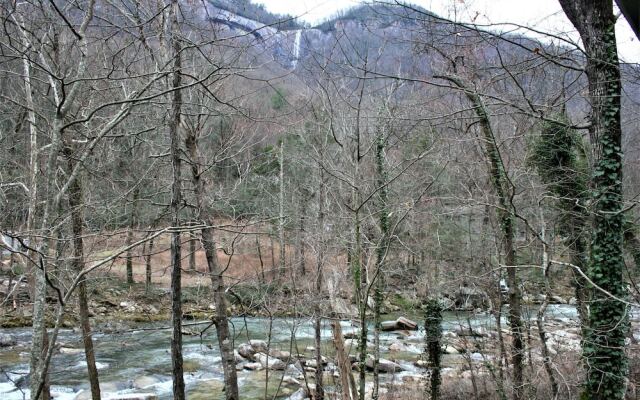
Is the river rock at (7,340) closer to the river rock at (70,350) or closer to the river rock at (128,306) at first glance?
the river rock at (70,350)

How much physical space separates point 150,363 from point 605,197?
481 inches

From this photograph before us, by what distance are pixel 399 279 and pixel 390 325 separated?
2.21 meters

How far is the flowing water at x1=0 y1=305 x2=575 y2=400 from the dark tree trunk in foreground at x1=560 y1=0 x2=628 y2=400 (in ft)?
11.2

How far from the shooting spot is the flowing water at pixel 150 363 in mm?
11641

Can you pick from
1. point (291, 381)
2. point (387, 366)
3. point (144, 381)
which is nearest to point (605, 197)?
point (387, 366)

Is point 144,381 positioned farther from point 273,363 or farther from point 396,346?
point 396,346

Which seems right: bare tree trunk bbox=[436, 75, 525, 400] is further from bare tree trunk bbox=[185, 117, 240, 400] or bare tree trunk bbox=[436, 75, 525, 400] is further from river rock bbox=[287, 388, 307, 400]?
bare tree trunk bbox=[185, 117, 240, 400]

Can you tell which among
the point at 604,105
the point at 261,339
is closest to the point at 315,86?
the point at 604,105

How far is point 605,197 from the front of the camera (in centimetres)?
620

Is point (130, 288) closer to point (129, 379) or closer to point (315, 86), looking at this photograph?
point (129, 379)

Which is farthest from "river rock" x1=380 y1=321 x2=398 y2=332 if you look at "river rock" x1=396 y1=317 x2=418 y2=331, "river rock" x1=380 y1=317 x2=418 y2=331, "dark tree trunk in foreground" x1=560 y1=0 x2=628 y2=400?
"dark tree trunk in foreground" x1=560 y1=0 x2=628 y2=400

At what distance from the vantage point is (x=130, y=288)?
75.9 feet

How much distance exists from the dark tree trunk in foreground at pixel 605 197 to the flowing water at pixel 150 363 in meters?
3.42

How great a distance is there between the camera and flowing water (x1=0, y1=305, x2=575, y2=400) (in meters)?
11.6
